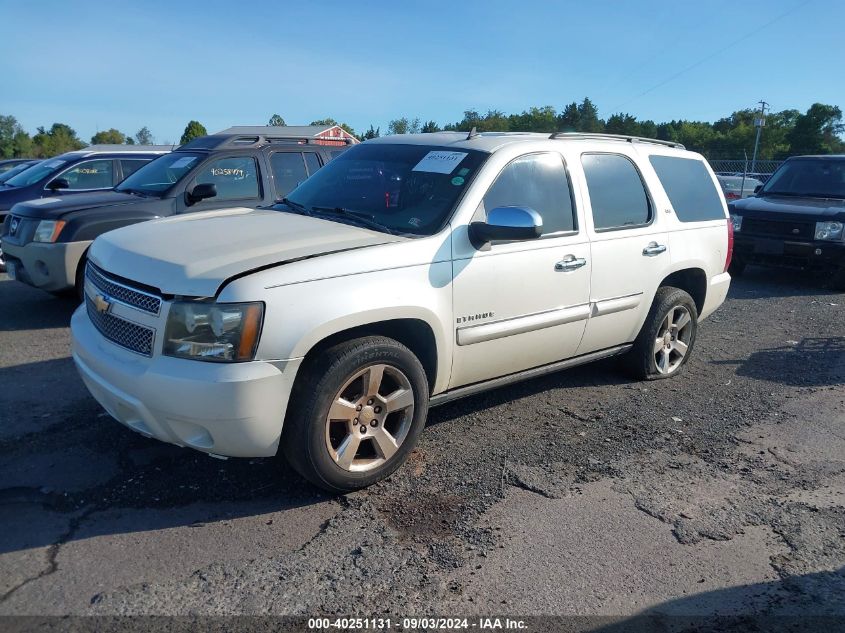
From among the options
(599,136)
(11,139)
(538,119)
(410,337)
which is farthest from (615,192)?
(11,139)

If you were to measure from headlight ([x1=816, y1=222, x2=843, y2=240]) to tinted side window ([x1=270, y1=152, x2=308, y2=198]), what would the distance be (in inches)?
274

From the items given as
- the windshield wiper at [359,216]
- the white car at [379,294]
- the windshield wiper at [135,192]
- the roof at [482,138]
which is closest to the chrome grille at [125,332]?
the white car at [379,294]

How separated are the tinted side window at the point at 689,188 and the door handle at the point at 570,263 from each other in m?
1.36

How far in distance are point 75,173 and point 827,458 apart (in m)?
9.56

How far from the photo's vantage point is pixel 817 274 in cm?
1059

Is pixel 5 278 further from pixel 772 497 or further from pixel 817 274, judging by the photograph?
pixel 817 274

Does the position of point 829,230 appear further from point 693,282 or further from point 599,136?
point 599,136

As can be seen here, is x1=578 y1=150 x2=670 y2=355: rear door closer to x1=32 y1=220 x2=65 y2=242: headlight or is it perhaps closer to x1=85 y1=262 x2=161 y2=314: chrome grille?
x1=85 y1=262 x2=161 y2=314: chrome grille

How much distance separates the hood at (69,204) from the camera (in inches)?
273

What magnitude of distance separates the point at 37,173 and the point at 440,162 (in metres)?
8.21

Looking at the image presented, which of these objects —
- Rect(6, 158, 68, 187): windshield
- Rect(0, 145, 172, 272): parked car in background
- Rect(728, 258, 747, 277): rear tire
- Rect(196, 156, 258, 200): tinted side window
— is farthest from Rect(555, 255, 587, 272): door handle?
Rect(6, 158, 68, 187): windshield

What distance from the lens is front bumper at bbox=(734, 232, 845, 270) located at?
9.68 meters

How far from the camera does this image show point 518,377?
4.55 metres

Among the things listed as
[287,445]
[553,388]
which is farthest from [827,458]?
[287,445]
